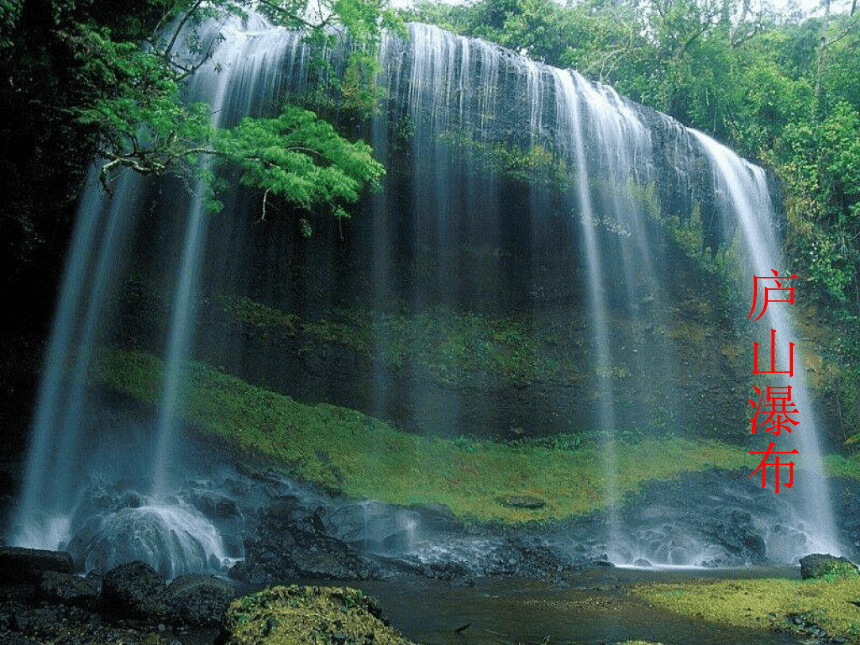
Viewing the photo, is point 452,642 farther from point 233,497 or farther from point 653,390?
point 653,390

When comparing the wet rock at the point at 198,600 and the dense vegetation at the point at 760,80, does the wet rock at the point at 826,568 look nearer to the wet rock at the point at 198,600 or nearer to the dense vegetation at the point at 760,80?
the wet rock at the point at 198,600

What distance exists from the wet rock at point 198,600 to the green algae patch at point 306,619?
2.27 m

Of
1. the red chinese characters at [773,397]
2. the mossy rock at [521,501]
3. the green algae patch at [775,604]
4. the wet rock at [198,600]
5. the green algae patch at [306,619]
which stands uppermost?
the red chinese characters at [773,397]

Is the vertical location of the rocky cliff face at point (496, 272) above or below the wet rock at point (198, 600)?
above

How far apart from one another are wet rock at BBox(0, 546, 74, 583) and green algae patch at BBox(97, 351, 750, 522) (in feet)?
13.3

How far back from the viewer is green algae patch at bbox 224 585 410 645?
3148 mm

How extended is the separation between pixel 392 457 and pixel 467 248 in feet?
16.1

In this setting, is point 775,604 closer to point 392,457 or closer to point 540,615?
point 540,615

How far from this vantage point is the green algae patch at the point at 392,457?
1143 cm

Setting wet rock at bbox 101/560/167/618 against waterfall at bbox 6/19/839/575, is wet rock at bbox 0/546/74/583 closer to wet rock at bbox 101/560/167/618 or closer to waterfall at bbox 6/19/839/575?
wet rock at bbox 101/560/167/618

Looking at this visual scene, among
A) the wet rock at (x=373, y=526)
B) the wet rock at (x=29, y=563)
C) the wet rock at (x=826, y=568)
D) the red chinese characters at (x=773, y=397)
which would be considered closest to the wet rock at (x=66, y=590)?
the wet rock at (x=29, y=563)

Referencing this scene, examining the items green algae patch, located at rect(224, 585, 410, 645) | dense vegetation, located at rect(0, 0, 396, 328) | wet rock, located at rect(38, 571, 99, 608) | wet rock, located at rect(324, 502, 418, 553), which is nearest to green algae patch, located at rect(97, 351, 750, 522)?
wet rock, located at rect(324, 502, 418, 553)

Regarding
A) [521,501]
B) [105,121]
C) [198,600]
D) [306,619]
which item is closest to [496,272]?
[521,501]

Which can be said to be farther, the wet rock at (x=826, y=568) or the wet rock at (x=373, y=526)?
the wet rock at (x=373, y=526)
